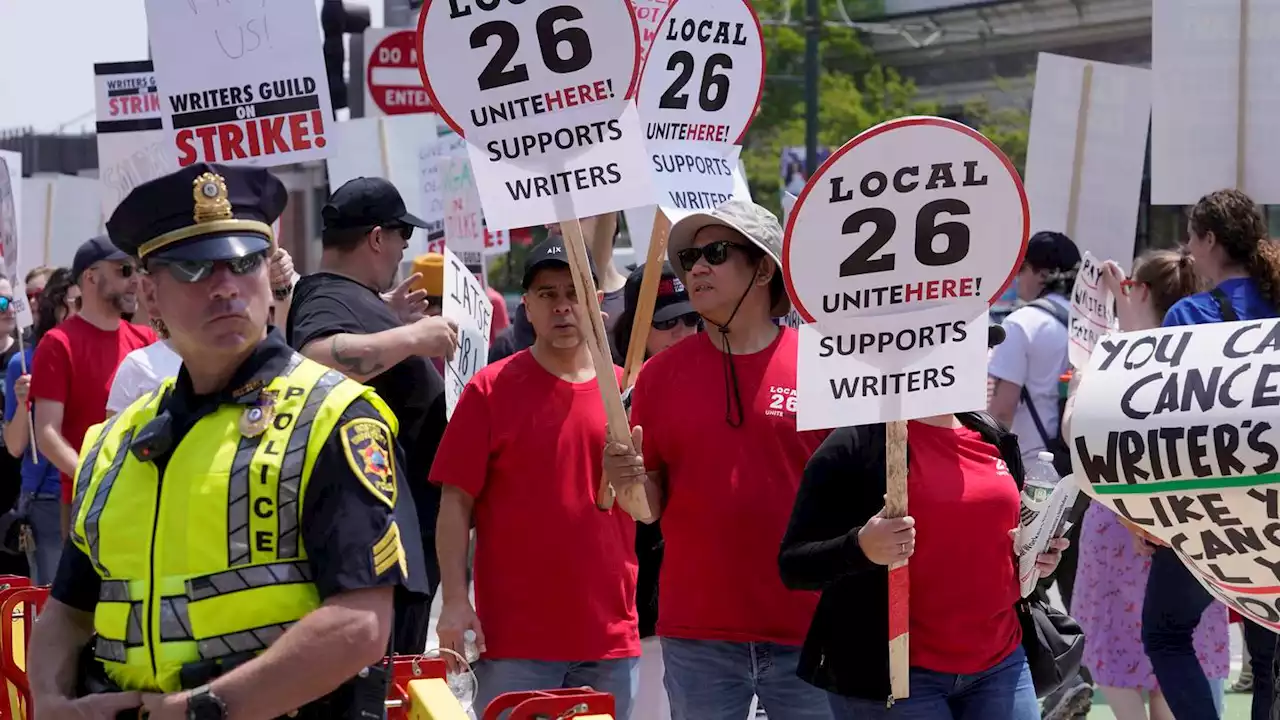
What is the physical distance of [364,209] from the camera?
612cm

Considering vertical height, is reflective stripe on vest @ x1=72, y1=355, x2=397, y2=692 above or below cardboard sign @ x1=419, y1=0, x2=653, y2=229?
below

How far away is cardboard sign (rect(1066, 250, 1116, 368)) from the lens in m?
7.94

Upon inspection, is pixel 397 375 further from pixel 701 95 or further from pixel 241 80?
pixel 241 80

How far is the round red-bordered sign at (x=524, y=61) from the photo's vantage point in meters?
5.06

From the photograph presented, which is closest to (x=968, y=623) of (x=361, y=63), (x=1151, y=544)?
(x=1151, y=544)

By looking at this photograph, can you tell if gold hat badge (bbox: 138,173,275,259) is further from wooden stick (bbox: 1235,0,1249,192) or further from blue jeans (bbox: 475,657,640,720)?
wooden stick (bbox: 1235,0,1249,192)

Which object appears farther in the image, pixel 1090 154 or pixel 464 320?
pixel 1090 154

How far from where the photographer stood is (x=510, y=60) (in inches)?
200

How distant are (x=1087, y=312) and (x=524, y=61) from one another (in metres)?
3.71

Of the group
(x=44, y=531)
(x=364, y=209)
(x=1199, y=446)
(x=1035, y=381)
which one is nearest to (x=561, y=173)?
(x=364, y=209)

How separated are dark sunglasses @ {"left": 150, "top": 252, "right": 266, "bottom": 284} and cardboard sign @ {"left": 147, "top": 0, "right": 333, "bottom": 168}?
13.5ft

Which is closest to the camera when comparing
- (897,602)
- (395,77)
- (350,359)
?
(897,602)

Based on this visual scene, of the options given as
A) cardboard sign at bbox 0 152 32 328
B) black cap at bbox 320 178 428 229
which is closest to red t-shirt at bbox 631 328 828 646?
black cap at bbox 320 178 428 229

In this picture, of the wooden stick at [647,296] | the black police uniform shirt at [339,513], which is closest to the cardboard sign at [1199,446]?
the black police uniform shirt at [339,513]
